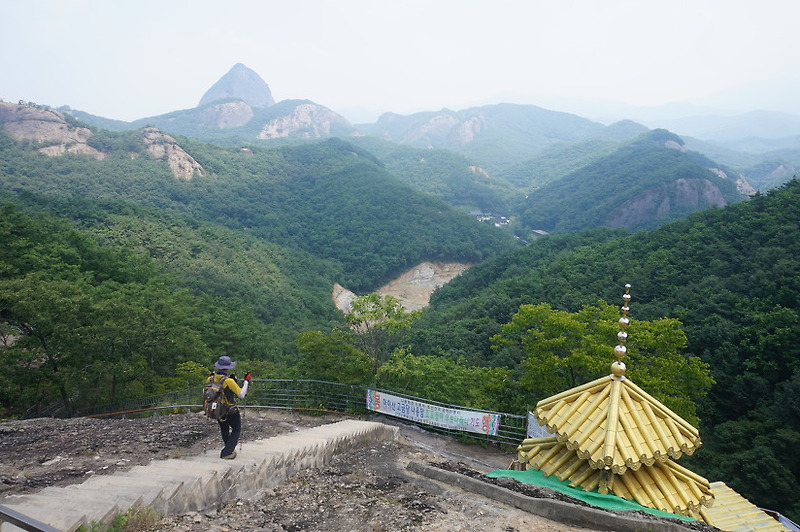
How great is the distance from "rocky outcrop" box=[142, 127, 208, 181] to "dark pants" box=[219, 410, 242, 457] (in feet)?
272

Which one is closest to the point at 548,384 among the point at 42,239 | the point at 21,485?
the point at 21,485

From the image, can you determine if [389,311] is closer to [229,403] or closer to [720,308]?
[229,403]

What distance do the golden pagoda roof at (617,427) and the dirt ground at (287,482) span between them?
2.39 feet

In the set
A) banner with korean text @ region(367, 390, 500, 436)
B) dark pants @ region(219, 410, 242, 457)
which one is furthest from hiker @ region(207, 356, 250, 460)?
banner with korean text @ region(367, 390, 500, 436)

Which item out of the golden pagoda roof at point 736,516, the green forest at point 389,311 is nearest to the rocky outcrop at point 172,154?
the green forest at point 389,311

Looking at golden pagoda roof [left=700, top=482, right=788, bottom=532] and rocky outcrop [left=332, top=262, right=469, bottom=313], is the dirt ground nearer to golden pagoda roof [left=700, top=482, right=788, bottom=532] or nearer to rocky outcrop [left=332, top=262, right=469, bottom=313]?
golden pagoda roof [left=700, top=482, right=788, bottom=532]

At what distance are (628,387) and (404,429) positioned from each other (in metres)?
7.96

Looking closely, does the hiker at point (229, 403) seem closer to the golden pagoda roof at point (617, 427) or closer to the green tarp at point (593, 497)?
the green tarp at point (593, 497)

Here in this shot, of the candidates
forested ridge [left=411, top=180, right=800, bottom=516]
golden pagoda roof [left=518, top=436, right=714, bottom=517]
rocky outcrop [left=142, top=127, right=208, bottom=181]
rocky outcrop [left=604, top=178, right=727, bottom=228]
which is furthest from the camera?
rocky outcrop [left=604, top=178, right=727, bottom=228]

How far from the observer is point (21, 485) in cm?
552

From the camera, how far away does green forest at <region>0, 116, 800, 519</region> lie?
14.0 meters

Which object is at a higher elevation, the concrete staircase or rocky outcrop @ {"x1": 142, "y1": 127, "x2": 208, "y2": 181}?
rocky outcrop @ {"x1": 142, "y1": 127, "x2": 208, "y2": 181}

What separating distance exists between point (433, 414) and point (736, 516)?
7298 millimetres

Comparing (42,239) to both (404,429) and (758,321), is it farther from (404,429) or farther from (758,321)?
(758,321)
